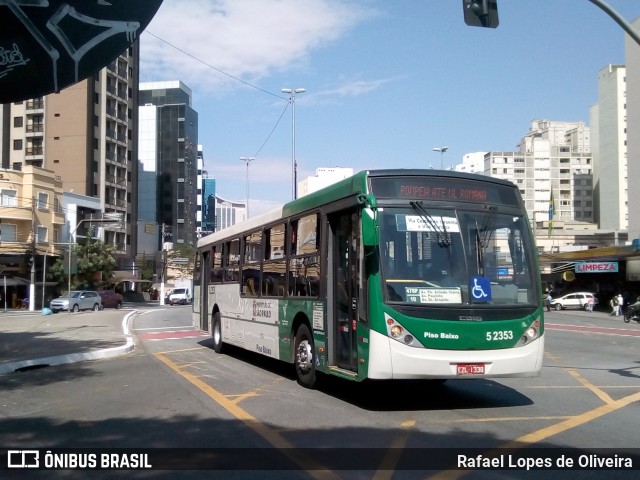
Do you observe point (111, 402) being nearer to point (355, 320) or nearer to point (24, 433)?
point (24, 433)

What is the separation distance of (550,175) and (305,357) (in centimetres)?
14117

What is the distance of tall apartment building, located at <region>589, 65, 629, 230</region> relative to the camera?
106 meters

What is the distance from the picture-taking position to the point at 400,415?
8641 mm

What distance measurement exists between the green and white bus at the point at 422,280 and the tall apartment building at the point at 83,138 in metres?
64.5

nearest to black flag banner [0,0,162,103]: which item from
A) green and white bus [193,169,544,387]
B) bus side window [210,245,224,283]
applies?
green and white bus [193,169,544,387]

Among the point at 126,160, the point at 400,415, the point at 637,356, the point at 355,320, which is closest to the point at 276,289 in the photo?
the point at 355,320

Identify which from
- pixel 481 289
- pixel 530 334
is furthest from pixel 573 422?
pixel 481 289

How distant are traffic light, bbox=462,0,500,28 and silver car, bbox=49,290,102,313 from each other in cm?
4240

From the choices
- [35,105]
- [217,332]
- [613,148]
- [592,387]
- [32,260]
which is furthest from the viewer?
[613,148]

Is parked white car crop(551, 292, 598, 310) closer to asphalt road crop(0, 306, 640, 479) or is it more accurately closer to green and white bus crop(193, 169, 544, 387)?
asphalt road crop(0, 306, 640, 479)

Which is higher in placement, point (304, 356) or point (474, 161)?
point (474, 161)

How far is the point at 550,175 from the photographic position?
465ft

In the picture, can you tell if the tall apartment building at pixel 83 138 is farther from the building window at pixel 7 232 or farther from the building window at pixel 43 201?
the building window at pixel 7 232

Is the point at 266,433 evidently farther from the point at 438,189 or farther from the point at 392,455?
the point at 438,189
